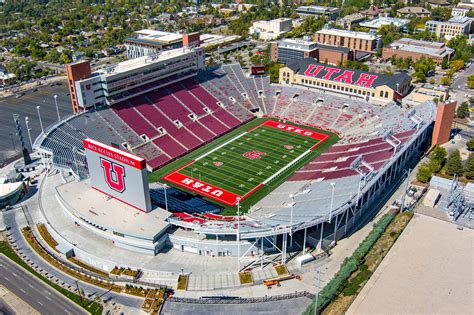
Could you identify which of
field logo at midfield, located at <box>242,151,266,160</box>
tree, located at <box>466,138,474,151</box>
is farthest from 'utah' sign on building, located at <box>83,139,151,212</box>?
tree, located at <box>466,138,474,151</box>

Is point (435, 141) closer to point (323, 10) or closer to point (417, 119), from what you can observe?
point (417, 119)

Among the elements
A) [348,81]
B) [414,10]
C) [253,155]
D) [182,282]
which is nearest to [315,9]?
[414,10]

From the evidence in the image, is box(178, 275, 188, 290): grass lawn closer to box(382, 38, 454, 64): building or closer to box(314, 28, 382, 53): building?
box(382, 38, 454, 64): building

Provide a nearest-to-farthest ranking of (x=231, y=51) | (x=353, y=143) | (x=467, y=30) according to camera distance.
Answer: (x=353, y=143) < (x=231, y=51) < (x=467, y=30)

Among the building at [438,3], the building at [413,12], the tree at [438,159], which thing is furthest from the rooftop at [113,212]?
the building at [438,3]

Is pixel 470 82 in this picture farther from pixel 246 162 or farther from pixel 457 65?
pixel 246 162

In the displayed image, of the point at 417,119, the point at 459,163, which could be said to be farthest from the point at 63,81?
the point at 459,163
